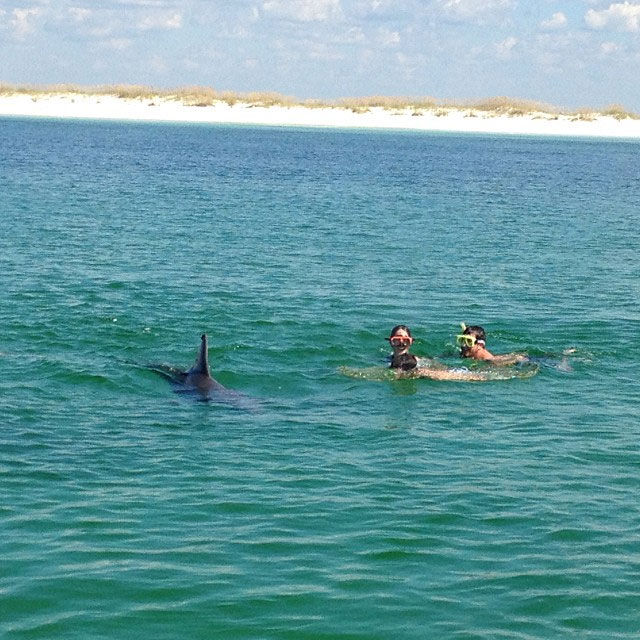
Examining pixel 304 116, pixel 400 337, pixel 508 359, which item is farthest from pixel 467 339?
pixel 304 116

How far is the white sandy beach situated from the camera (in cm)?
16812

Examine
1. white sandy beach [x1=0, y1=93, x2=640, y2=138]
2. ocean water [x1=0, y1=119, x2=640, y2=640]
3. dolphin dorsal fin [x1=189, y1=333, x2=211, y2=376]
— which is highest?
white sandy beach [x1=0, y1=93, x2=640, y2=138]

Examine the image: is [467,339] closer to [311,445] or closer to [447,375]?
[447,375]

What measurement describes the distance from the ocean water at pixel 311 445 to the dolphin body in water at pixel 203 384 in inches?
9.9

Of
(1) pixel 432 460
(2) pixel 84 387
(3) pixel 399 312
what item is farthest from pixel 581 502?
(3) pixel 399 312

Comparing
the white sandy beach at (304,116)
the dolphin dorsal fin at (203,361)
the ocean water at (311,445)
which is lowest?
the ocean water at (311,445)

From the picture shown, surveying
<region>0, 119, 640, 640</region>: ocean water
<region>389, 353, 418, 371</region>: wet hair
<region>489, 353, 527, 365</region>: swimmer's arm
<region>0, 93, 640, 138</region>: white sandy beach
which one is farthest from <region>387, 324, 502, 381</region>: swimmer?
<region>0, 93, 640, 138</region>: white sandy beach

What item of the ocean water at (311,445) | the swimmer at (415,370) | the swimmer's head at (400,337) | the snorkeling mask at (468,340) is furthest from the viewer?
the snorkeling mask at (468,340)

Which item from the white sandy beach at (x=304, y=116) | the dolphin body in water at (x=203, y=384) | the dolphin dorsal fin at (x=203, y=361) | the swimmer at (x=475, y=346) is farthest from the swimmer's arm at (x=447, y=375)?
the white sandy beach at (x=304, y=116)

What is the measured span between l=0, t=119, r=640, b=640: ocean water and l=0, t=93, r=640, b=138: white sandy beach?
13630 cm

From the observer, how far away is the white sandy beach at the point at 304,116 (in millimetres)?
168125

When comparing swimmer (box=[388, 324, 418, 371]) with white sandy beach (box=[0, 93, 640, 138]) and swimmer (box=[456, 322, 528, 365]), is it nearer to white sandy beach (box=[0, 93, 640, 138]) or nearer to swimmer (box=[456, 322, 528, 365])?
swimmer (box=[456, 322, 528, 365])

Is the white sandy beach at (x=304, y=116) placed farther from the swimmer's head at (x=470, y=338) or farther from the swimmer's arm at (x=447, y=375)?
the swimmer's arm at (x=447, y=375)

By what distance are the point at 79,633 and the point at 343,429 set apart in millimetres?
6388
